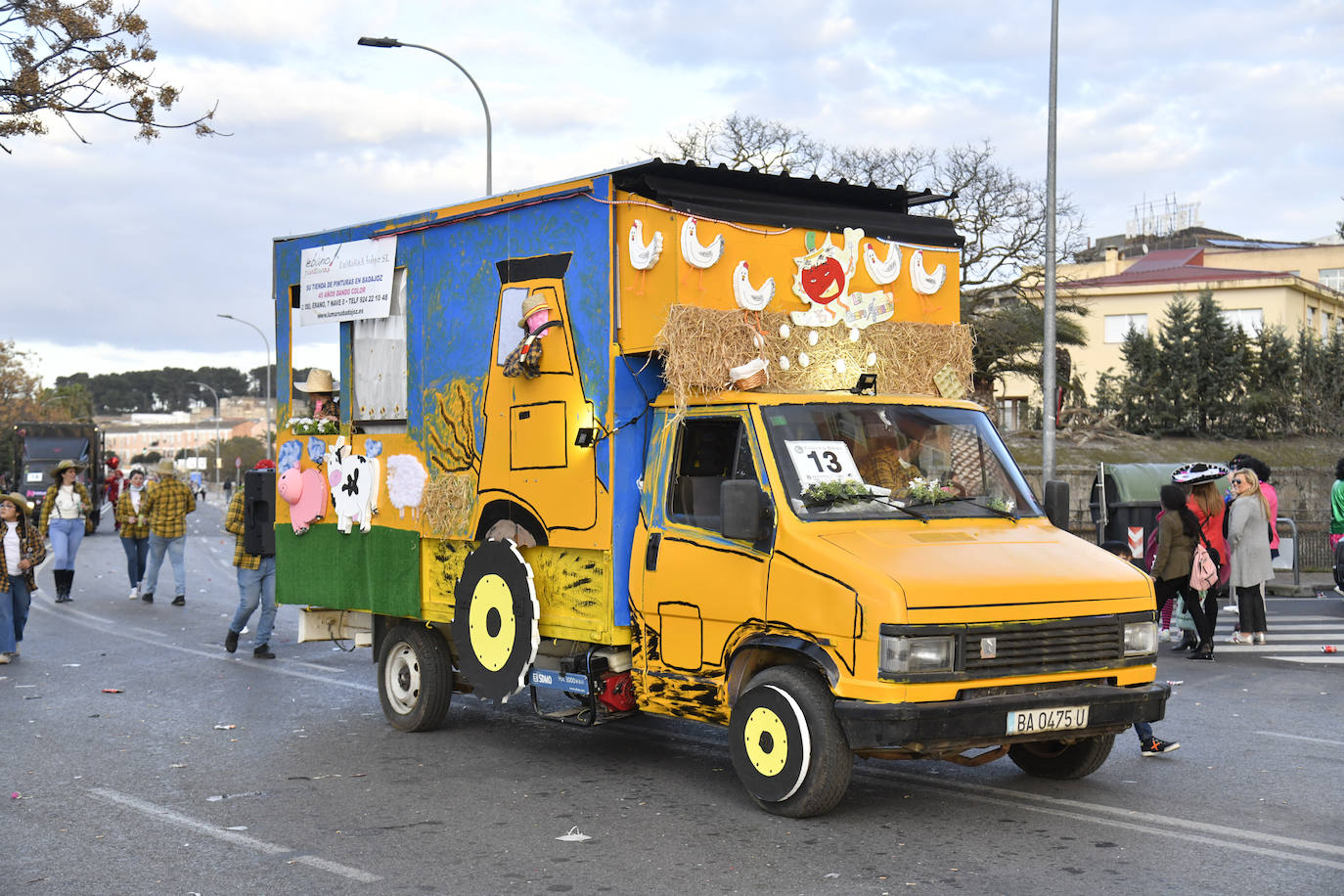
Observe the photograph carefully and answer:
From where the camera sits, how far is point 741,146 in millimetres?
37625

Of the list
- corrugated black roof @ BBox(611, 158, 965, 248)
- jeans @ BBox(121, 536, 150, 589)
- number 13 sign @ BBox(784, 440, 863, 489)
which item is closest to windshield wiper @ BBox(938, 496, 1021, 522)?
number 13 sign @ BBox(784, 440, 863, 489)

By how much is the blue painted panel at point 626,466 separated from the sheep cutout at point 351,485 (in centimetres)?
262

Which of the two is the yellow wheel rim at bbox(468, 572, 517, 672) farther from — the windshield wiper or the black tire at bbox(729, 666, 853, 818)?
the windshield wiper

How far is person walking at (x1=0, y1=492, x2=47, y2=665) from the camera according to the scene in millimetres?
12492

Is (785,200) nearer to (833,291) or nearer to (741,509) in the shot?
(833,291)

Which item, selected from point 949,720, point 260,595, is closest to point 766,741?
point 949,720

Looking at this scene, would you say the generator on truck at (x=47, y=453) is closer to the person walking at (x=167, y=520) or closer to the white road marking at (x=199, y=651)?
the person walking at (x=167, y=520)

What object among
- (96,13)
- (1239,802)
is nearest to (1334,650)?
(1239,802)

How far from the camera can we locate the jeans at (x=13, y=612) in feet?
40.9

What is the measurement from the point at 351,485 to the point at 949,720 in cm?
500

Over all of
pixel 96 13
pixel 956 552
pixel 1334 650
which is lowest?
pixel 1334 650

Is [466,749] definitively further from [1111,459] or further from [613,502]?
[1111,459]

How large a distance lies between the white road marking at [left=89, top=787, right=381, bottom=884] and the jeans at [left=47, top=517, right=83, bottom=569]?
11.4 meters

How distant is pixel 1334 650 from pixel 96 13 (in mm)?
12106
